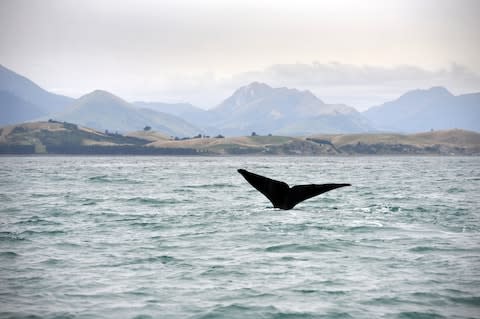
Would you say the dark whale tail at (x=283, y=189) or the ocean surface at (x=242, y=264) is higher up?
the dark whale tail at (x=283, y=189)

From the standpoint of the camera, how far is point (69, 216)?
3158 cm

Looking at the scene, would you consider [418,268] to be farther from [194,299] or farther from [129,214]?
[129,214]

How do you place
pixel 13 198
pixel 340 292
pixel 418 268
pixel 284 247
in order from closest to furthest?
1. pixel 340 292
2. pixel 418 268
3. pixel 284 247
4. pixel 13 198

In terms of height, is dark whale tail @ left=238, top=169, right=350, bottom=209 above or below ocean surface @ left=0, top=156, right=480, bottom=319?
above

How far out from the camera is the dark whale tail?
72.4 feet

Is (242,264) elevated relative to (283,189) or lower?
lower

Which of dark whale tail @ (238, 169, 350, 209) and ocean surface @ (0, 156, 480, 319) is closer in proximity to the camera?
ocean surface @ (0, 156, 480, 319)

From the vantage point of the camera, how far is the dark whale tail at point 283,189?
2208 centimetres

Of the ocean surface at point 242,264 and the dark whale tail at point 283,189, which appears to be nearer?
the ocean surface at point 242,264

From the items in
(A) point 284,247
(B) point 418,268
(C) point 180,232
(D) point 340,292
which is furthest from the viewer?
(C) point 180,232

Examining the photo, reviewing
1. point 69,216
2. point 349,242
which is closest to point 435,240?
point 349,242

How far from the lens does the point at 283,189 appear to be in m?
24.1

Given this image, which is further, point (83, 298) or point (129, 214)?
point (129, 214)

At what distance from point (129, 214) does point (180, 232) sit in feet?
27.7
